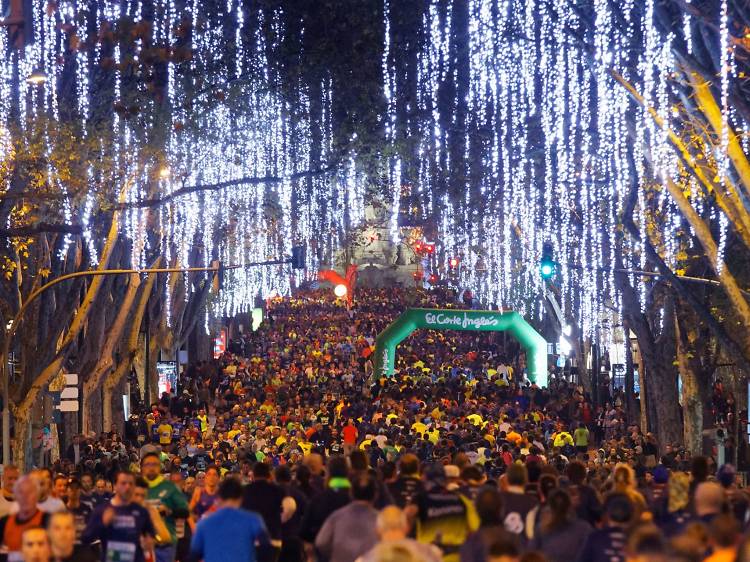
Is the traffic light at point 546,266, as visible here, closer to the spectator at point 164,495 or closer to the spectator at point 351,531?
the spectator at point 164,495

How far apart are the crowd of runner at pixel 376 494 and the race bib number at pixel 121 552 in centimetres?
1

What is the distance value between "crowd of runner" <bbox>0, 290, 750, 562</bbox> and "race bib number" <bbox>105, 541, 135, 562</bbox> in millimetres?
15

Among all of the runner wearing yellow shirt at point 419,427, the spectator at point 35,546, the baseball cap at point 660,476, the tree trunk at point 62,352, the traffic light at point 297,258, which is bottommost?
the runner wearing yellow shirt at point 419,427

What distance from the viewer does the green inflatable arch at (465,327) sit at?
150 ft

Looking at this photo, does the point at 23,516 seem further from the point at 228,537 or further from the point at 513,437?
the point at 513,437

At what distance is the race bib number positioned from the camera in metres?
10.5

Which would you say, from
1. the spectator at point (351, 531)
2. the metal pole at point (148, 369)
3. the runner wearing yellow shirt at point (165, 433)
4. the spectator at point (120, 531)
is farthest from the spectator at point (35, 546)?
the metal pole at point (148, 369)

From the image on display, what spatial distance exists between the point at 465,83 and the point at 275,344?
31.6m

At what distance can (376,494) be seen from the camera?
10711 mm

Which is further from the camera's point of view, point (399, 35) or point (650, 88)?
point (399, 35)

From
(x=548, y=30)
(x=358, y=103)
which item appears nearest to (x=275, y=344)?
(x=358, y=103)

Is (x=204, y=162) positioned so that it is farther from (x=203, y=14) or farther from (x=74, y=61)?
(x=74, y=61)

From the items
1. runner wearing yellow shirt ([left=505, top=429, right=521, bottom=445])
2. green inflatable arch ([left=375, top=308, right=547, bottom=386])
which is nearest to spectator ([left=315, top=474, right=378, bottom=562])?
runner wearing yellow shirt ([left=505, top=429, right=521, bottom=445])

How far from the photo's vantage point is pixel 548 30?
24.0 meters
